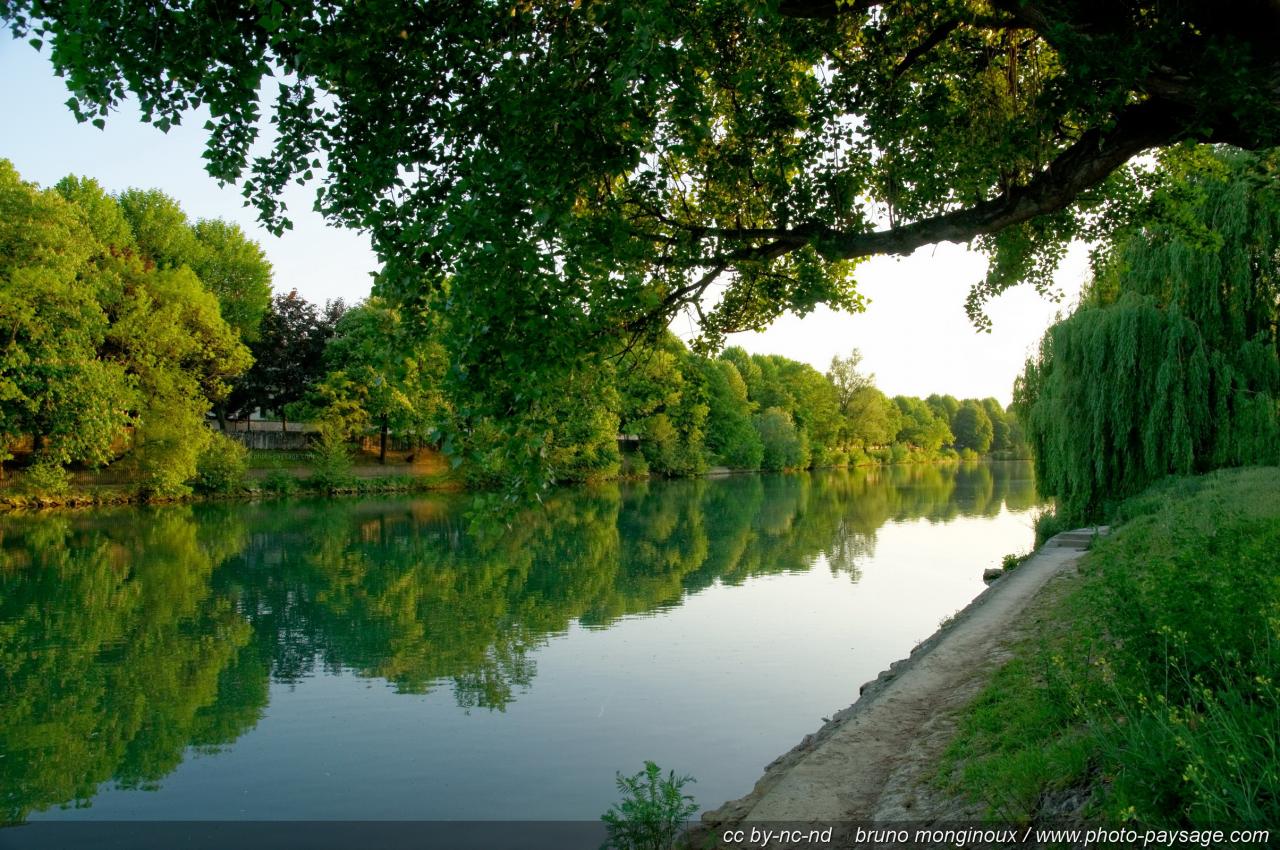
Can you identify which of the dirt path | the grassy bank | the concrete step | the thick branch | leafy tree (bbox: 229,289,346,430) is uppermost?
leafy tree (bbox: 229,289,346,430)

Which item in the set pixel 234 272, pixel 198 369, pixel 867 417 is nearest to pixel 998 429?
pixel 867 417

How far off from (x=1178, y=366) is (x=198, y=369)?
36509 mm

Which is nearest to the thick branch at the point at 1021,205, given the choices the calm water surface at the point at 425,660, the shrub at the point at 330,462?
the calm water surface at the point at 425,660

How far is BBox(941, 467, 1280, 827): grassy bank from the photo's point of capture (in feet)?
10.0

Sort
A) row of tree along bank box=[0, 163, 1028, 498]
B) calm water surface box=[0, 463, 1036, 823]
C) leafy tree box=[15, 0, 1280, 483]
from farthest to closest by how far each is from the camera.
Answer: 1. calm water surface box=[0, 463, 1036, 823]
2. row of tree along bank box=[0, 163, 1028, 498]
3. leafy tree box=[15, 0, 1280, 483]

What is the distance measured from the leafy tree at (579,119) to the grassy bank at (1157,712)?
3028mm

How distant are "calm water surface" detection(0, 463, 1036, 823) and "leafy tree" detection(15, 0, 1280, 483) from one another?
15.8ft

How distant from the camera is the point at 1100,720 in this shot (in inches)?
181

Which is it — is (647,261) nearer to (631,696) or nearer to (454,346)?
(454,346)

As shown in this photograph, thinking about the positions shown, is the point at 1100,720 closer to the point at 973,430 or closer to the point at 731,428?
the point at 731,428

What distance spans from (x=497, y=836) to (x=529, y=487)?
3.57m

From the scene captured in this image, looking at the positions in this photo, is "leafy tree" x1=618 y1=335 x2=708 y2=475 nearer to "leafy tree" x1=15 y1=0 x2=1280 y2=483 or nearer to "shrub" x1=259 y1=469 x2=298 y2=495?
"leafy tree" x1=15 y1=0 x2=1280 y2=483

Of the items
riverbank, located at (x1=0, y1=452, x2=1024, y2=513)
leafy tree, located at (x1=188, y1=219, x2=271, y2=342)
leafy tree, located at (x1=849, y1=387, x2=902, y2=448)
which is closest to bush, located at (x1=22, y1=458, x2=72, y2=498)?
riverbank, located at (x1=0, y1=452, x2=1024, y2=513)

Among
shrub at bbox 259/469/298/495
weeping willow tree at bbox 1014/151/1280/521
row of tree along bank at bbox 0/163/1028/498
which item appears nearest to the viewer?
row of tree along bank at bbox 0/163/1028/498
